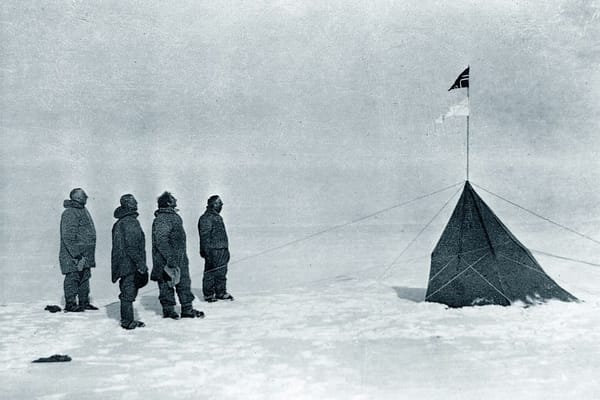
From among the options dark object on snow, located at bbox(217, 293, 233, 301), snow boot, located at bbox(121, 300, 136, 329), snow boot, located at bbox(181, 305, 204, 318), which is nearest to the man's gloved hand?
snow boot, located at bbox(121, 300, 136, 329)

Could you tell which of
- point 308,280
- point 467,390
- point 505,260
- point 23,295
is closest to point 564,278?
point 505,260

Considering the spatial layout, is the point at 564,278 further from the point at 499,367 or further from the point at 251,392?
the point at 251,392

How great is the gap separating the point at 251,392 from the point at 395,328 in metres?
2.57

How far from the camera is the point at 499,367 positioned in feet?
18.0

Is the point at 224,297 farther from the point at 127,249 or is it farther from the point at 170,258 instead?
the point at 127,249

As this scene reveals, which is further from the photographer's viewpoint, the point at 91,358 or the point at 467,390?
the point at 91,358

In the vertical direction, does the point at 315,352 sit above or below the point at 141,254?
below

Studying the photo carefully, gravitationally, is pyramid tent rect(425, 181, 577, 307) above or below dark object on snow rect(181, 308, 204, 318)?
above

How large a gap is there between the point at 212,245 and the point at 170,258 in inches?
67.1

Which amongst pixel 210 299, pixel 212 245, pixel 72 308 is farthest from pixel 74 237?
pixel 210 299

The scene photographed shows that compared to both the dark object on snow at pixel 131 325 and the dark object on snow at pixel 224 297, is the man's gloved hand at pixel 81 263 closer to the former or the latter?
the dark object on snow at pixel 131 325

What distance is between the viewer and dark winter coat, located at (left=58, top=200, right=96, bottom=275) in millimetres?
8438

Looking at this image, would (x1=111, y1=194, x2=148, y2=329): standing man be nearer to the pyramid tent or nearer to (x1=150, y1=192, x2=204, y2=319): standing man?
(x1=150, y1=192, x2=204, y2=319): standing man

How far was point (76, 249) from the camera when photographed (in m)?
8.45
